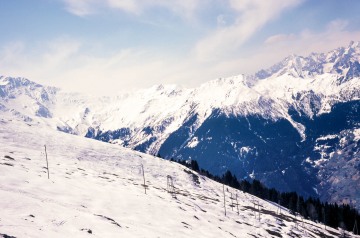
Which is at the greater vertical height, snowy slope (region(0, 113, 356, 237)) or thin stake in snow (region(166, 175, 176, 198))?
snowy slope (region(0, 113, 356, 237))

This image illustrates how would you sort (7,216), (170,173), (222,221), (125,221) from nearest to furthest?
1. (7,216)
2. (125,221)
3. (222,221)
4. (170,173)

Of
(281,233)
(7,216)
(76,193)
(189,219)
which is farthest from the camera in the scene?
(281,233)

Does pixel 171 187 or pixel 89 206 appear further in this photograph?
pixel 171 187

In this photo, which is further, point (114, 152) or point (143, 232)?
point (114, 152)

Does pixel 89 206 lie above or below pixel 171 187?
above

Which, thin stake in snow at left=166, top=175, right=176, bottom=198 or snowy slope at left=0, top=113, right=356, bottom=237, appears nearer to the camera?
snowy slope at left=0, top=113, right=356, bottom=237

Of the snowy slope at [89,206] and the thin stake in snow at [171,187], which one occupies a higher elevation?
the snowy slope at [89,206]

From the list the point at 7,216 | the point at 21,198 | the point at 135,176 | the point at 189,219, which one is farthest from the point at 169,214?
the point at 135,176

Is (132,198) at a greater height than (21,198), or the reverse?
(21,198)

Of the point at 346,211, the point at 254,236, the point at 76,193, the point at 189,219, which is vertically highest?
the point at 76,193

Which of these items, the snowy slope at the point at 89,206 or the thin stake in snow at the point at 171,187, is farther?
the thin stake in snow at the point at 171,187

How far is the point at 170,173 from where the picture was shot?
148000mm

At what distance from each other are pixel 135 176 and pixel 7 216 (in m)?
96.6

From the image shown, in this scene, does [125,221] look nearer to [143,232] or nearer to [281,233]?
[143,232]
